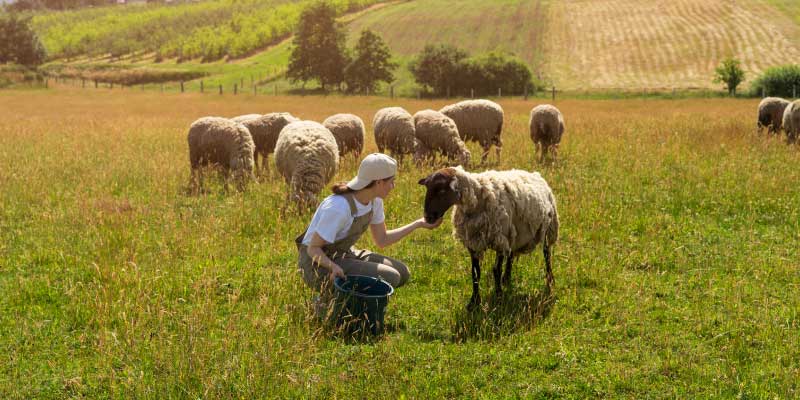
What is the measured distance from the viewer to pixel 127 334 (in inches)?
217

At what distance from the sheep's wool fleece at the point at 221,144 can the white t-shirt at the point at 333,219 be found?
731 centimetres

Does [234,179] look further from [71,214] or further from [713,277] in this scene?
[713,277]

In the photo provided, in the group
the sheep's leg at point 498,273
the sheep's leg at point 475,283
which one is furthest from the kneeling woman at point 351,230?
the sheep's leg at point 498,273

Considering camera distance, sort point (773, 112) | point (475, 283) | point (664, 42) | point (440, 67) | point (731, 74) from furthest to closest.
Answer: point (664, 42) < point (440, 67) < point (731, 74) < point (773, 112) < point (475, 283)

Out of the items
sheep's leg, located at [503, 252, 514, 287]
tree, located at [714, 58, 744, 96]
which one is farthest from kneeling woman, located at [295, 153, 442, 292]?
tree, located at [714, 58, 744, 96]

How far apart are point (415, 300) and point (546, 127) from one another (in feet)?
33.6

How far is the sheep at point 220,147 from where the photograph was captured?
12.9 meters

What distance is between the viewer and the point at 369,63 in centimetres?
6694

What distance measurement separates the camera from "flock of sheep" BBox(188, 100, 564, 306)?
6508mm

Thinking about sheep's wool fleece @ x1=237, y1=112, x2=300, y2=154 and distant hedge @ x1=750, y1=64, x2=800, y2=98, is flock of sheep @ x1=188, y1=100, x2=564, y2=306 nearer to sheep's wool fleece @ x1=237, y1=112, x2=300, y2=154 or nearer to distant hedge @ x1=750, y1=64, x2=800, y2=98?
sheep's wool fleece @ x1=237, y1=112, x2=300, y2=154

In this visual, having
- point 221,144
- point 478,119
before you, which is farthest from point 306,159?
point 478,119

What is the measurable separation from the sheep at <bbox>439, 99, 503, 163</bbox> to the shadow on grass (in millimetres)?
10298

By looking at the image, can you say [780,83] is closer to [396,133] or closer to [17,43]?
[396,133]

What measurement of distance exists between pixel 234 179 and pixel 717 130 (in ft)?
49.9
